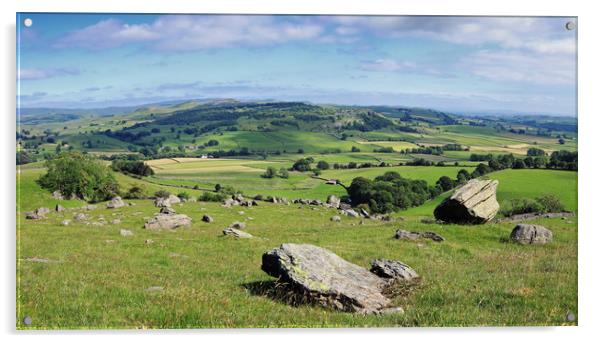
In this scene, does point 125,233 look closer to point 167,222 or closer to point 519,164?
point 167,222

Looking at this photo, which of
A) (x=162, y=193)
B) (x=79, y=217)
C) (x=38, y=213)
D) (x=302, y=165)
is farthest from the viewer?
(x=79, y=217)

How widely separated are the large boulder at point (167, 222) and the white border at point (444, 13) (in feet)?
28.7

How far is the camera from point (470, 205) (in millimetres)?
18016

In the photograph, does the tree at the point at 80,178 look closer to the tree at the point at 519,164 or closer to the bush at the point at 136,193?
the bush at the point at 136,193

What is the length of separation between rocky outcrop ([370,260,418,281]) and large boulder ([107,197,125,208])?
516 inches

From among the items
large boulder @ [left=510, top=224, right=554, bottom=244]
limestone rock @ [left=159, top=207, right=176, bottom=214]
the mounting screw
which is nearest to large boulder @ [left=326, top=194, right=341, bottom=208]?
large boulder @ [left=510, top=224, right=554, bottom=244]

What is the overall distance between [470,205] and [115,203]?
49.5 ft

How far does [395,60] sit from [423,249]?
602 centimetres

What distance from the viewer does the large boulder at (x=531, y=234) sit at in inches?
588

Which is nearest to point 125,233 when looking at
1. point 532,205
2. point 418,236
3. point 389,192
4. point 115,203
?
point 115,203

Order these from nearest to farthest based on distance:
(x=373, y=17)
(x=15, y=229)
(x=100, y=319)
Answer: (x=100, y=319) → (x=15, y=229) → (x=373, y=17)

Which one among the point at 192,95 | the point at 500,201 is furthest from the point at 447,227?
the point at 192,95

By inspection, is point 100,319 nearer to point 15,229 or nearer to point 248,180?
point 15,229

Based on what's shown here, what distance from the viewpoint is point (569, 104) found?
1295 cm
